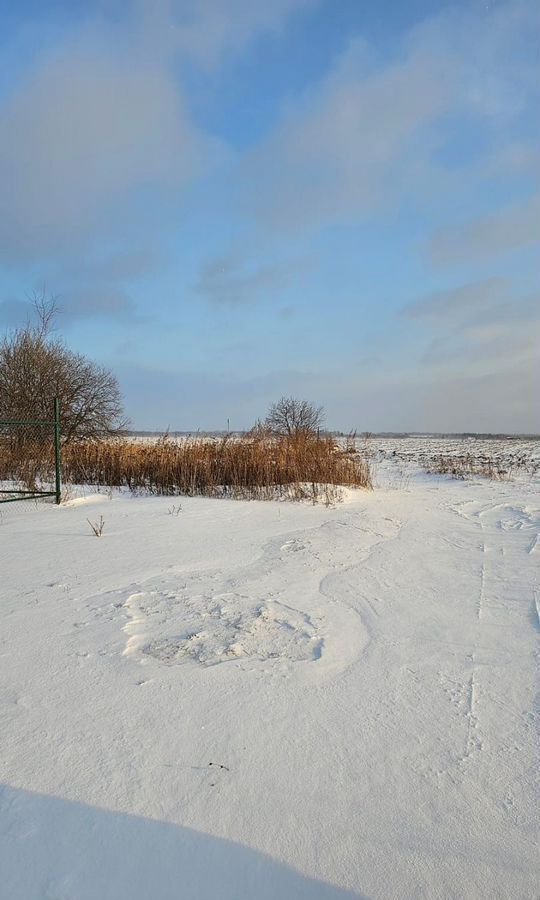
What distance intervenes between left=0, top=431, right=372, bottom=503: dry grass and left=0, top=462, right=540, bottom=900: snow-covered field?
4959mm

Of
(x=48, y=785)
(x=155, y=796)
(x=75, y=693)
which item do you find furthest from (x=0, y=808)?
(x=75, y=693)

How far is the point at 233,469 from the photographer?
9.79 metres

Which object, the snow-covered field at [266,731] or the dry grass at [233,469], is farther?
the dry grass at [233,469]

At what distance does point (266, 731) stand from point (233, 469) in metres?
7.78

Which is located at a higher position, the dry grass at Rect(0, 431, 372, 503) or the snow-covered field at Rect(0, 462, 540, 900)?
the dry grass at Rect(0, 431, 372, 503)

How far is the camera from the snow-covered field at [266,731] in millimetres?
1465

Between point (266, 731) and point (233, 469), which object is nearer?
point (266, 731)

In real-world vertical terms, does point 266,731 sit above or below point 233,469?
below

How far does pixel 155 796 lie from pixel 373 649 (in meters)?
1.52

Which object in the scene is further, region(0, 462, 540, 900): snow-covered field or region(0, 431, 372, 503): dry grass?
region(0, 431, 372, 503): dry grass

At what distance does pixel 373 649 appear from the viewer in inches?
113

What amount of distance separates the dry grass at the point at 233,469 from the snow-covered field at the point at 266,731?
4959mm

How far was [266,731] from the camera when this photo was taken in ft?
6.82

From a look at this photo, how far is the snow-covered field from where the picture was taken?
1465 millimetres
